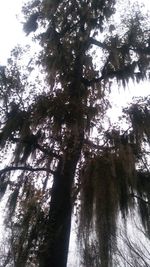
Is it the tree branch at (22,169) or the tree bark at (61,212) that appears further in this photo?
the tree branch at (22,169)

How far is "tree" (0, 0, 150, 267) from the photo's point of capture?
5.14 meters

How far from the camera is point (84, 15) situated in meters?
8.87

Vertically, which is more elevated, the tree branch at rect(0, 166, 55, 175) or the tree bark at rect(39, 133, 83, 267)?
the tree branch at rect(0, 166, 55, 175)

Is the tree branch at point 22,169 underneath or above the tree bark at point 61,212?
above

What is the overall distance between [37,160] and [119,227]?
2788 millimetres

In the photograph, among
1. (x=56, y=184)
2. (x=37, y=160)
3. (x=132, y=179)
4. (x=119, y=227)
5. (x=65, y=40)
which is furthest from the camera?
(x=65, y=40)

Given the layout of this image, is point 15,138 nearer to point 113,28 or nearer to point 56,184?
point 56,184

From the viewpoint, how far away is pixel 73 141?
6629mm

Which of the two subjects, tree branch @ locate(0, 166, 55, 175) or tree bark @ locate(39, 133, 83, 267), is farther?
tree branch @ locate(0, 166, 55, 175)

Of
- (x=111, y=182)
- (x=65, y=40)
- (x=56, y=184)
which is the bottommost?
(x=111, y=182)

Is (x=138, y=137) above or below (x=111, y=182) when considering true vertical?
above

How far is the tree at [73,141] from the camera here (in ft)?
16.9

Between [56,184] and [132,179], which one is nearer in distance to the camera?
[132,179]

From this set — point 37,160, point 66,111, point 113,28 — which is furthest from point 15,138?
point 113,28
